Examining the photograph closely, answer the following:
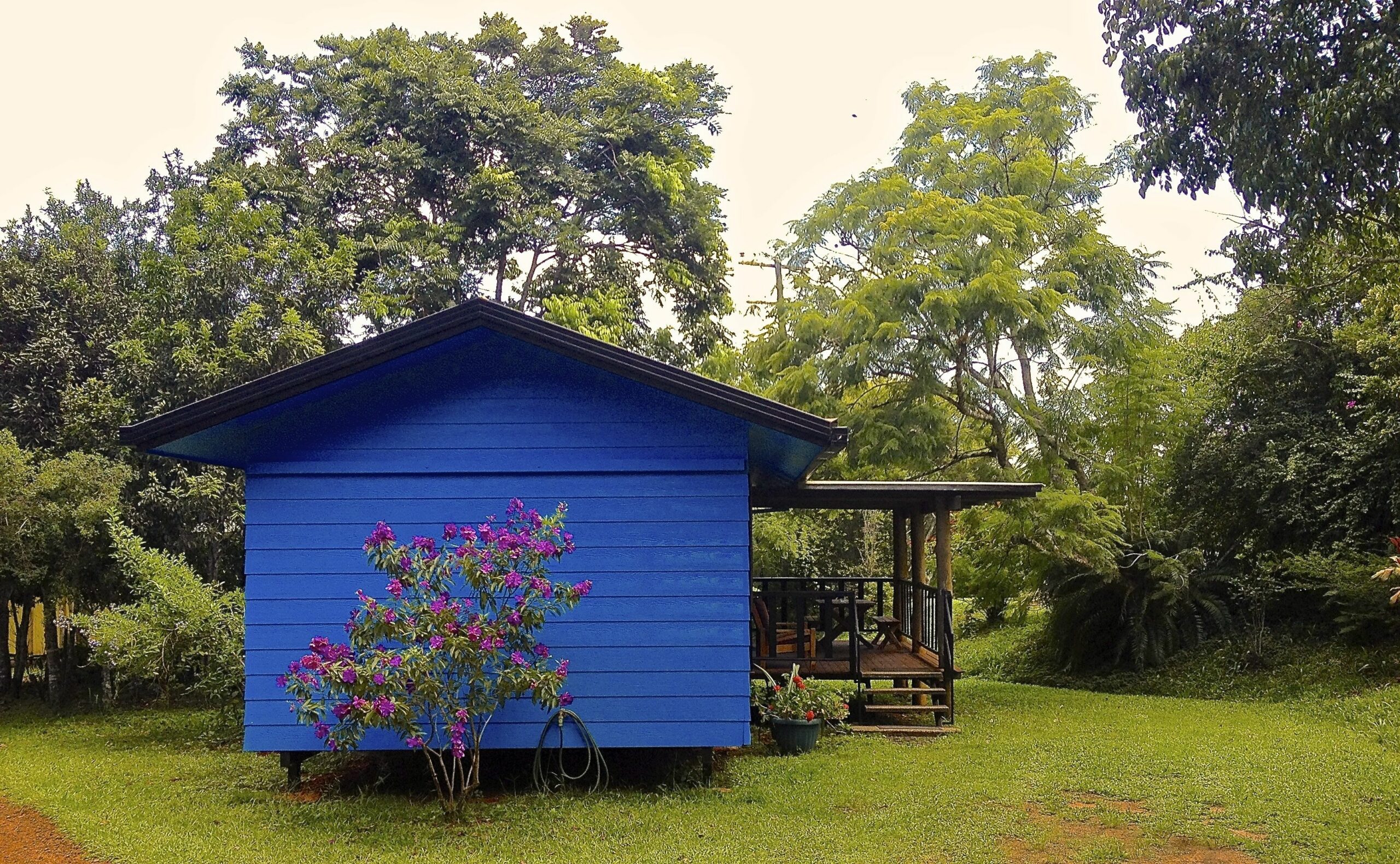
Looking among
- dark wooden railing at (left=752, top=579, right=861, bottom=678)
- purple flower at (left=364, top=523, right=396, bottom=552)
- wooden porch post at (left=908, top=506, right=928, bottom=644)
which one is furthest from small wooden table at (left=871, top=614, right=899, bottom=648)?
purple flower at (left=364, top=523, right=396, bottom=552)

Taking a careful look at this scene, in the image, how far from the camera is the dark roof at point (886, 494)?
1091 centimetres

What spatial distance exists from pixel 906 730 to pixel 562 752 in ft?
13.1

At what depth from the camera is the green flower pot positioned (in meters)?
9.91

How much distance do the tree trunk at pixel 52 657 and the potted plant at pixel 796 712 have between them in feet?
29.7

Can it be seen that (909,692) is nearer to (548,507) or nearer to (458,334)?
(548,507)

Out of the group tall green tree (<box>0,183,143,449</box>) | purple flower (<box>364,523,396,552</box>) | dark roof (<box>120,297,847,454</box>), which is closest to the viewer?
purple flower (<box>364,523,396,552</box>)

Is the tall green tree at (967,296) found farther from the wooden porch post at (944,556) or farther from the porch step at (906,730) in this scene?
the porch step at (906,730)

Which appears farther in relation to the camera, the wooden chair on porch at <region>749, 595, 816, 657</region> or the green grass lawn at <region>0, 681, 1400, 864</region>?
the wooden chair on porch at <region>749, 595, 816, 657</region>

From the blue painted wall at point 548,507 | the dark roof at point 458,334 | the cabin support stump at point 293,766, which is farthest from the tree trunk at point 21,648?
the dark roof at point 458,334

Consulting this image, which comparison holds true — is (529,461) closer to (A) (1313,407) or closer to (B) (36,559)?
(B) (36,559)

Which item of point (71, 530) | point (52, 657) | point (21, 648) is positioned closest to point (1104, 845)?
point (71, 530)

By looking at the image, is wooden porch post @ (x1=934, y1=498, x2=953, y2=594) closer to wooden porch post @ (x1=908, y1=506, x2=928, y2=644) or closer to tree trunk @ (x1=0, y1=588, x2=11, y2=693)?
wooden porch post @ (x1=908, y1=506, x2=928, y2=644)

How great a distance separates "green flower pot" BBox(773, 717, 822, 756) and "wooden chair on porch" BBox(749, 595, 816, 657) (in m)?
1.19

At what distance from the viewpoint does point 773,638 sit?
11.1 meters
